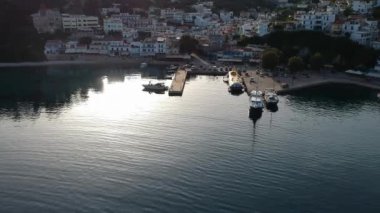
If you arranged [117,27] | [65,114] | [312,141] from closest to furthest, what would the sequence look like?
[312,141]
[65,114]
[117,27]

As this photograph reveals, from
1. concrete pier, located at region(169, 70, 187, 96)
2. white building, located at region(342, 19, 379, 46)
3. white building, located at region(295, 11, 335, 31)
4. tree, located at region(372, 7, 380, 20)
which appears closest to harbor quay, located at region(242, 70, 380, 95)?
concrete pier, located at region(169, 70, 187, 96)

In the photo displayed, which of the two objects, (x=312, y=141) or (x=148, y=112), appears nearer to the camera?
(x=312, y=141)

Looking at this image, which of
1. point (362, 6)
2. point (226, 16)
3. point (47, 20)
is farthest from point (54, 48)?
point (362, 6)

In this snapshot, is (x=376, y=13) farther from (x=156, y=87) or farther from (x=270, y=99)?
(x=156, y=87)

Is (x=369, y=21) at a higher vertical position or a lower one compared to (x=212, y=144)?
higher

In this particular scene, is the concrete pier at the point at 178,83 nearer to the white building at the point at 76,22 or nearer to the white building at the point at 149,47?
the white building at the point at 149,47

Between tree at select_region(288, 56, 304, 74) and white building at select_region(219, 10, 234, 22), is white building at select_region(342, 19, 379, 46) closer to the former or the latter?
tree at select_region(288, 56, 304, 74)

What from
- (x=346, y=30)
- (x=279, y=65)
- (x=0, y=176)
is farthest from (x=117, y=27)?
(x=0, y=176)

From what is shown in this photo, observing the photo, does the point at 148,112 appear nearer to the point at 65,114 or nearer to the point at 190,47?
the point at 65,114
